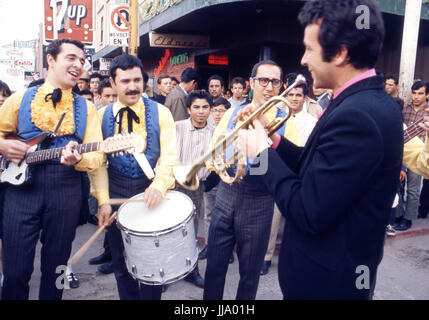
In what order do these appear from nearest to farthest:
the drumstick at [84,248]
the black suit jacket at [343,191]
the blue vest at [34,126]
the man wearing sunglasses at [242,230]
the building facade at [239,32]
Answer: the black suit jacket at [343,191] < the drumstick at [84,248] < the blue vest at [34,126] < the man wearing sunglasses at [242,230] < the building facade at [239,32]

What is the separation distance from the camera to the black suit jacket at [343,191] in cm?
132

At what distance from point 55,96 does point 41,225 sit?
1.00m

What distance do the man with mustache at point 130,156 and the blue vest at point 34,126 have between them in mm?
266

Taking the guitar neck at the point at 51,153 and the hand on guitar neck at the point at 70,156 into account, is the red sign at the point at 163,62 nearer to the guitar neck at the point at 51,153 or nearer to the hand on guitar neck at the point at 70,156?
the guitar neck at the point at 51,153

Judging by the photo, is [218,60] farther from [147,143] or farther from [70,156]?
[70,156]

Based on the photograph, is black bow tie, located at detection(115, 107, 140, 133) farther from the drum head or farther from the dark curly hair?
the dark curly hair

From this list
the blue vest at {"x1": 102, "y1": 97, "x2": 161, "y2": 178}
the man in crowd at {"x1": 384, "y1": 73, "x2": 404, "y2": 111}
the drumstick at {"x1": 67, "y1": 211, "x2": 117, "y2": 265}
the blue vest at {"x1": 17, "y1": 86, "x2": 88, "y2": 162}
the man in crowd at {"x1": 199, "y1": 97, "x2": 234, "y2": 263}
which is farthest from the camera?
the man in crowd at {"x1": 384, "y1": 73, "x2": 404, "y2": 111}

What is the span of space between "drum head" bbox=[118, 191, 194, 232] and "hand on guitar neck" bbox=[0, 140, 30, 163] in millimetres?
830

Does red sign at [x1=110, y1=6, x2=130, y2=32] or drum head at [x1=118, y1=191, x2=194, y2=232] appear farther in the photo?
red sign at [x1=110, y1=6, x2=130, y2=32]

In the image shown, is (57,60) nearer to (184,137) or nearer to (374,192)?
(184,137)

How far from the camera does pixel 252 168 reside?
1769 millimetres

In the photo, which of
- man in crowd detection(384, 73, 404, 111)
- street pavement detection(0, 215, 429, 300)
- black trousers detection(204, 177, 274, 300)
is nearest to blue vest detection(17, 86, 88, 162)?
black trousers detection(204, 177, 274, 300)

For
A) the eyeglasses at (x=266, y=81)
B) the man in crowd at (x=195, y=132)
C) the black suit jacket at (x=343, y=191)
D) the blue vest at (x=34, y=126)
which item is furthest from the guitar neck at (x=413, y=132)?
the blue vest at (x=34, y=126)

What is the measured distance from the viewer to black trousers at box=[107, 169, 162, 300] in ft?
9.64
